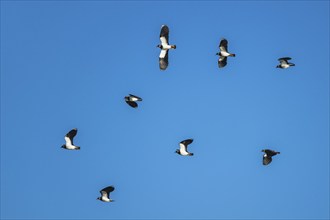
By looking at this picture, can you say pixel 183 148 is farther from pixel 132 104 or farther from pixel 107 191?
pixel 107 191

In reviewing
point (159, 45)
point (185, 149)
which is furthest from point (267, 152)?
point (159, 45)

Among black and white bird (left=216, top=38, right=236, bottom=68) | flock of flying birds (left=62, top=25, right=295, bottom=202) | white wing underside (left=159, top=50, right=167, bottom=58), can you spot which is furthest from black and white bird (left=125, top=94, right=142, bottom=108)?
black and white bird (left=216, top=38, right=236, bottom=68)

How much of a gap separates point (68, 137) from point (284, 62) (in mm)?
20878

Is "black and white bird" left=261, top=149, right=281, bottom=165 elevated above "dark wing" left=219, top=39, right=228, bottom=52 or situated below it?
below

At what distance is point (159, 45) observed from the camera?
71.4 m

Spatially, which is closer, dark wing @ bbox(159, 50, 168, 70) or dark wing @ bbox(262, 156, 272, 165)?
dark wing @ bbox(159, 50, 168, 70)

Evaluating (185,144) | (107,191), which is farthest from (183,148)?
(107,191)

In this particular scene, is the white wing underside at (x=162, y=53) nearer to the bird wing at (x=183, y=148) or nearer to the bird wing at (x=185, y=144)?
the bird wing at (x=185, y=144)

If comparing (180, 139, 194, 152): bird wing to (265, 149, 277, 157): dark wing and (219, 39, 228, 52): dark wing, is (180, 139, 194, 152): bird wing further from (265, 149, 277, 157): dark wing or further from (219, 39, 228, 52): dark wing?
(219, 39, 228, 52): dark wing

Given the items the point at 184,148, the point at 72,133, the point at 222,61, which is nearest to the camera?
the point at 72,133

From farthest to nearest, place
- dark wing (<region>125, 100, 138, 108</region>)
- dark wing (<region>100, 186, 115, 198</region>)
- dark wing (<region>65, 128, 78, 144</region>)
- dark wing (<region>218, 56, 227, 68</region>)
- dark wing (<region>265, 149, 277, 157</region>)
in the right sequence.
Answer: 1. dark wing (<region>218, 56, 227, 68</region>)
2. dark wing (<region>100, 186, 115, 198</region>)
3. dark wing (<region>65, 128, 78, 144</region>)
4. dark wing (<region>265, 149, 277, 157</region>)
5. dark wing (<region>125, 100, 138, 108</region>)

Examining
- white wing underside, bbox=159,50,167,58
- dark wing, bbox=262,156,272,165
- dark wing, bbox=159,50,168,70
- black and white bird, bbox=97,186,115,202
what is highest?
white wing underside, bbox=159,50,167,58

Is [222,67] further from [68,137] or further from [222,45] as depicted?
[68,137]

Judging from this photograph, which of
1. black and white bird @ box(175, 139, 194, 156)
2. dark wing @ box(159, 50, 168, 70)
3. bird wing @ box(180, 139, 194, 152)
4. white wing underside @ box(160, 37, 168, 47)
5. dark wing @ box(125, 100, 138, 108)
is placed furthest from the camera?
black and white bird @ box(175, 139, 194, 156)
